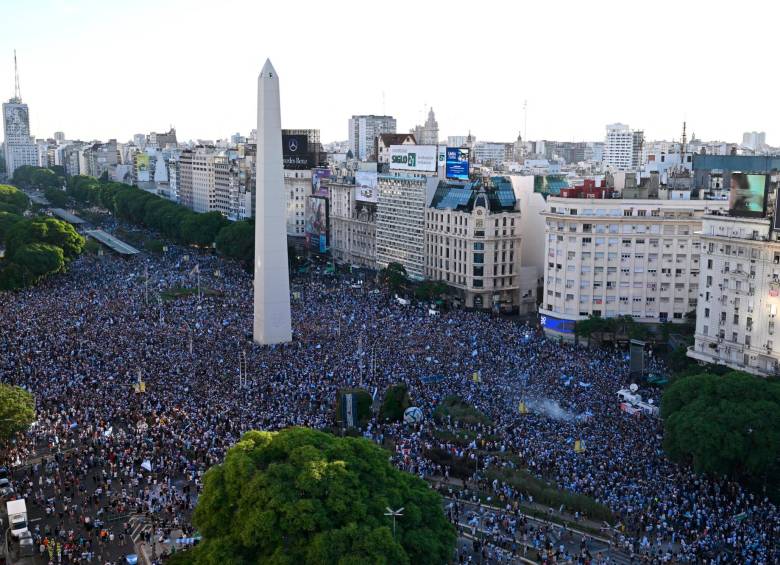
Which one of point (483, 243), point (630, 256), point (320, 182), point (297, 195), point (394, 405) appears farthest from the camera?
point (297, 195)

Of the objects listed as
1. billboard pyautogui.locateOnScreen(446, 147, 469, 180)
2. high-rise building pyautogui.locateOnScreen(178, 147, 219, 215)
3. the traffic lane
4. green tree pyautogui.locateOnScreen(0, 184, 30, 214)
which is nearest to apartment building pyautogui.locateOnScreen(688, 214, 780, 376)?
the traffic lane

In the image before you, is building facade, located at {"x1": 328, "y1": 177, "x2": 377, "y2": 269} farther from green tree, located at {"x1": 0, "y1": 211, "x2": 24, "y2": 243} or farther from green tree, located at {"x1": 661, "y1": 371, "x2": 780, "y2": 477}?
green tree, located at {"x1": 661, "y1": 371, "x2": 780, "y2": 477}

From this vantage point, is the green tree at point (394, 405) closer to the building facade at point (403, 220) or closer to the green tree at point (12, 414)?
the green tree at point (12, 414)

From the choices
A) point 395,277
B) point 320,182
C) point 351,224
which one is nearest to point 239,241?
point 351,224

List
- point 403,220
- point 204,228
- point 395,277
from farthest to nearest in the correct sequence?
point 204,228 → point 403,220 → point 395,277

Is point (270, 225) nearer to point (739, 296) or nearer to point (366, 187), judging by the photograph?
point (739, 296)

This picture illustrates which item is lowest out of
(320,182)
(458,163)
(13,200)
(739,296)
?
(13,200)
